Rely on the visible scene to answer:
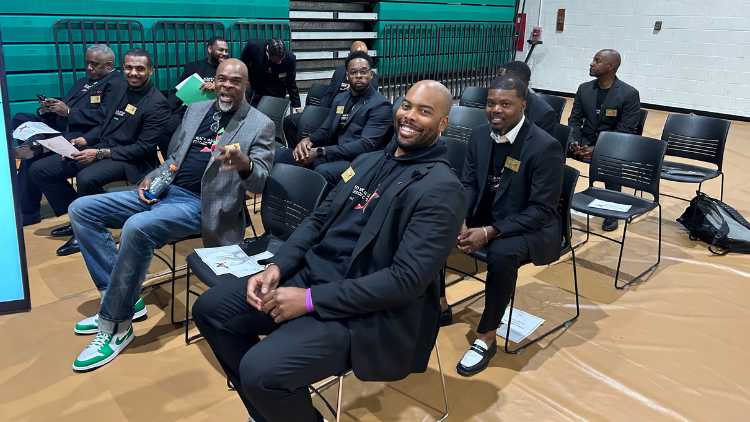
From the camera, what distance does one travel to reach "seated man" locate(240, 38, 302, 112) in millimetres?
5719

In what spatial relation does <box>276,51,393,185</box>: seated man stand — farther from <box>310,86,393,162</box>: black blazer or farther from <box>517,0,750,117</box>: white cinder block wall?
<box>517,0,750,117</box>: white cinder block wall

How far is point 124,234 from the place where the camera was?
252cm

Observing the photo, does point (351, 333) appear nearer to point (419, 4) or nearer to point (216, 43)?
point (216, 43)

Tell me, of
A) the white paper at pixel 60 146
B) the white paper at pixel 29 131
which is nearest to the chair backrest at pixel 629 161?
the white paper at pixel 60 146

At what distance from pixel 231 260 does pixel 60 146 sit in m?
1.77

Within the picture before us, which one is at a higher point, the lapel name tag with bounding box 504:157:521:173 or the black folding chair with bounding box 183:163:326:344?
the lapel name tag with bounding box 504:157:521:173

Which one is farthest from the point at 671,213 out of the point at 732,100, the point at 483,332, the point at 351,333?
the point at 732,100

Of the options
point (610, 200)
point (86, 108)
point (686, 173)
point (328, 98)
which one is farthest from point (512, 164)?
point (86, 108)

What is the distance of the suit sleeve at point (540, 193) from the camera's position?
8.44ft

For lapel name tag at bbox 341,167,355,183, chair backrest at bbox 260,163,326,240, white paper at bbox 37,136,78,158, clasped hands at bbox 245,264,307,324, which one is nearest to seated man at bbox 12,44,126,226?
white paper at bbox 37,136,78,158

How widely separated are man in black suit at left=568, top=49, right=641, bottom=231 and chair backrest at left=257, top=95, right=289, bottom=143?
7.48 ft

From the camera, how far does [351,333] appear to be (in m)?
1.75

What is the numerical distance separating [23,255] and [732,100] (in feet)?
33.9

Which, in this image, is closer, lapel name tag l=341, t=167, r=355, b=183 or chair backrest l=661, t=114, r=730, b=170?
lapel name tag l=341, t=167, r=355, b=183
